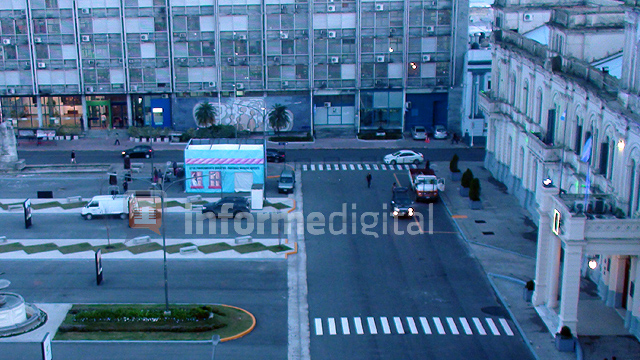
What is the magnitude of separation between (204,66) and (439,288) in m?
55.8

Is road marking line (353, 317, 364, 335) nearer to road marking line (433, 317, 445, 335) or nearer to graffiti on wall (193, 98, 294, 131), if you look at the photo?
road marking line (433, 317, 445, 335)

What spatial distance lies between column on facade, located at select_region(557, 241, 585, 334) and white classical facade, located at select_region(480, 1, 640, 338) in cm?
5

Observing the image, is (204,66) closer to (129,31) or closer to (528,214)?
(129,31)

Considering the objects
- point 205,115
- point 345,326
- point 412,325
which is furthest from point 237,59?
point 412,325

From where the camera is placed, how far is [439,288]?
4816 centimetres

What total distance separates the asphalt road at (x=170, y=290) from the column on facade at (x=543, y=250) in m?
15.3

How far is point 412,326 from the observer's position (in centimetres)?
4262

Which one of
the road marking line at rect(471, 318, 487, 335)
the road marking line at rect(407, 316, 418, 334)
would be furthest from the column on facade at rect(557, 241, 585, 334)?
the road marking line at rect(407, 316, 418, 334)

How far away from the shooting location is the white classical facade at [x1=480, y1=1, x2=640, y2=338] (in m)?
40.0

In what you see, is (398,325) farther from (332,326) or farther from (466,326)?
(466,326)

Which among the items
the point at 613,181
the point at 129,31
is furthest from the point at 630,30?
the point at 129,31

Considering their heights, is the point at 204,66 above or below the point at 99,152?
above

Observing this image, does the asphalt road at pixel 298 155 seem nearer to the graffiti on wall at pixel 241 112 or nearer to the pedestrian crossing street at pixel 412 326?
the graffiti on wall at pixel 241 112

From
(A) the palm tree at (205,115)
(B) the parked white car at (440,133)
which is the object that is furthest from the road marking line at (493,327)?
(A) the palm tree at (205,115)
